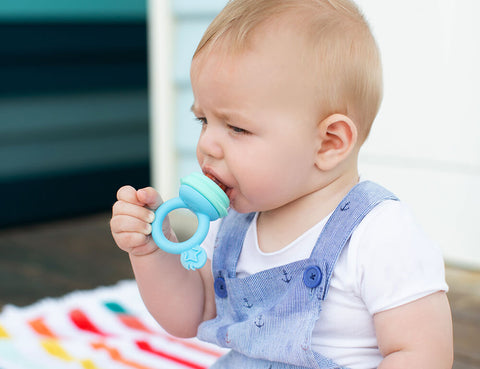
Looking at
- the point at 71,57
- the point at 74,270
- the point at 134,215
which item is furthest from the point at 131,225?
the point at 71,57

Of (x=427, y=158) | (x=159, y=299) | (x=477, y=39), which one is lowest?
(x=159, y=299)

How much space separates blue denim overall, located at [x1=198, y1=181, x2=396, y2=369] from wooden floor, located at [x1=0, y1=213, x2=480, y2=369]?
0.60m

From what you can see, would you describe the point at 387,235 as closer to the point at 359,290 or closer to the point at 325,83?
the point at 359,290

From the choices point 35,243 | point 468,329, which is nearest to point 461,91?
point 468,329

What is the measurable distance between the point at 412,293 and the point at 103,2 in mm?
2262

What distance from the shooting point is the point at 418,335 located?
76 cm

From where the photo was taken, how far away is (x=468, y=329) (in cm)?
151

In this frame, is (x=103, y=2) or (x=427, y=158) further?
(x=103, y=2)

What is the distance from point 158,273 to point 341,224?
245mm

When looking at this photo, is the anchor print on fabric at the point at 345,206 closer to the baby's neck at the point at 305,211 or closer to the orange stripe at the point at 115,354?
the baby's neck at the point at 305,211

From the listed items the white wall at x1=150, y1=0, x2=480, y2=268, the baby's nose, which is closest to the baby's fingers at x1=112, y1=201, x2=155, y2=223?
→ the baby's nose

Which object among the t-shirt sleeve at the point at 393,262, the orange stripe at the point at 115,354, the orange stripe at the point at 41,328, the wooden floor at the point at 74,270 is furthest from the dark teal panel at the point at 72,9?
the t-shirt sleeve at the point at 393,262

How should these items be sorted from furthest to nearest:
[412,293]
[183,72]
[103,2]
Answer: [103,2], [183,72], [412,293]

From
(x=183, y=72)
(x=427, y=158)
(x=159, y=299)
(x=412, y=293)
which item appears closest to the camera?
(x=412, y=293)
